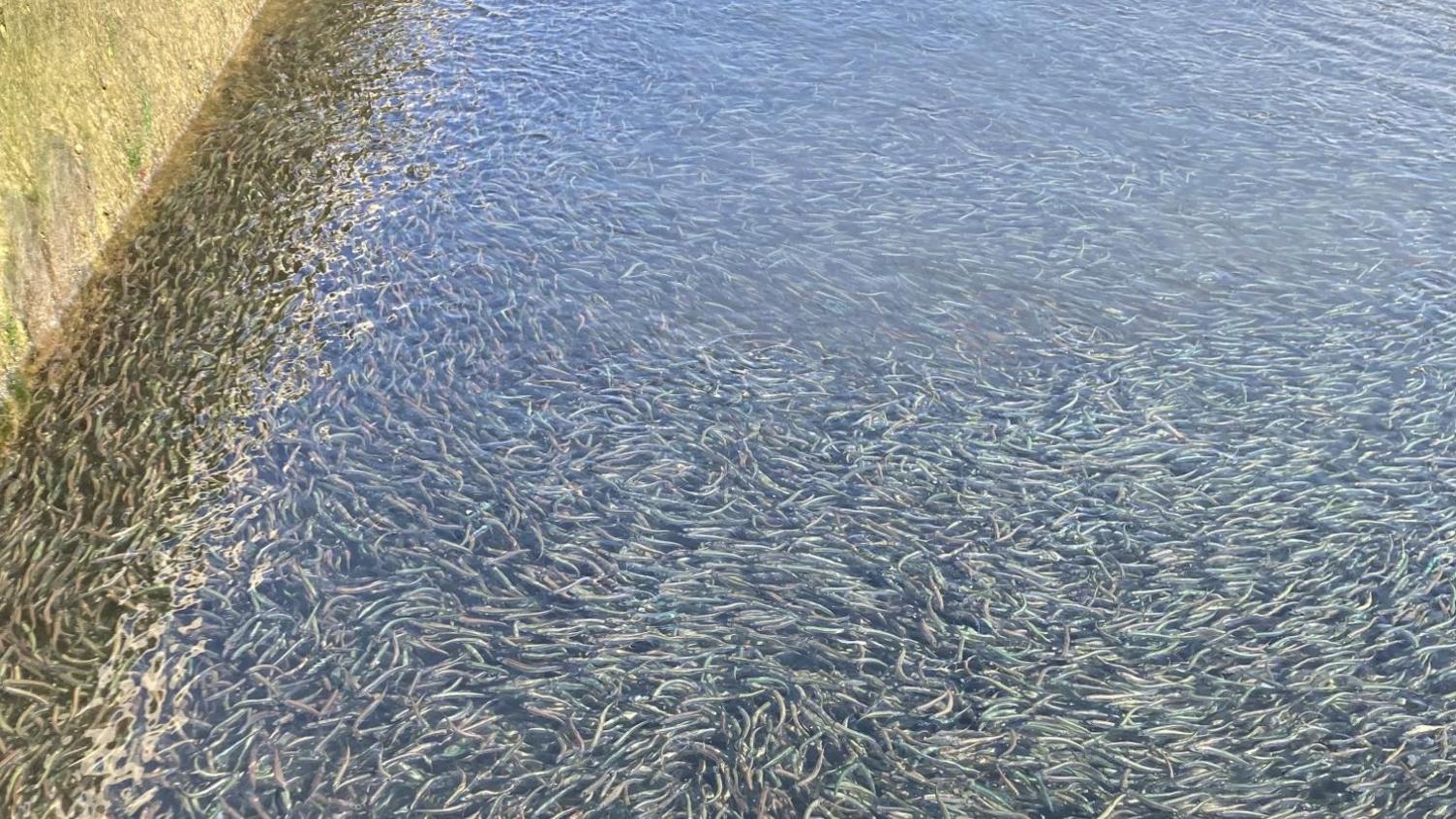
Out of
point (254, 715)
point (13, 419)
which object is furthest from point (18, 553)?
point (254, 715)

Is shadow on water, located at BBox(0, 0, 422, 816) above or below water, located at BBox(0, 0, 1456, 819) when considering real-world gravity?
below

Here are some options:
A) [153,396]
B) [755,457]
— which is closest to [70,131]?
[153,396]

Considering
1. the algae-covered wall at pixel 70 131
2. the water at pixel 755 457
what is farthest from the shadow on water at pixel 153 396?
the algae-covered wall at pixel 70 131

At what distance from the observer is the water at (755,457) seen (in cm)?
508

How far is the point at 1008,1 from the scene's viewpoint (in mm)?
12023

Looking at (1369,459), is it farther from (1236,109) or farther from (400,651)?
(400,651)

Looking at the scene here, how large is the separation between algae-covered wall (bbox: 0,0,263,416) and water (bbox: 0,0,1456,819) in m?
0.28

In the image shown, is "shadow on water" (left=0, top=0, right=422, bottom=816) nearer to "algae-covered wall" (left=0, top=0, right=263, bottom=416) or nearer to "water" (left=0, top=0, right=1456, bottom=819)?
"water" (left=0, top=0, right=1456, bottom=819)

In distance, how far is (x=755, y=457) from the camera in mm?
6605

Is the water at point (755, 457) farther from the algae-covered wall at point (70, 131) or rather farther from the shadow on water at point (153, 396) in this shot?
the algae-covered wall at point (70, 131)

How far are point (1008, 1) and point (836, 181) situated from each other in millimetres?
4073

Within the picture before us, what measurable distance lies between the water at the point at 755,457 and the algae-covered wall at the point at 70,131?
0.28 m

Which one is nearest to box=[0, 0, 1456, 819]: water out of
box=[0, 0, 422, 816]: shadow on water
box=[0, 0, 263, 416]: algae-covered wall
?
box=[0, 0, 422, 816]: shadow on water

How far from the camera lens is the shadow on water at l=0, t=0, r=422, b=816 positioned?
516 centimetres
